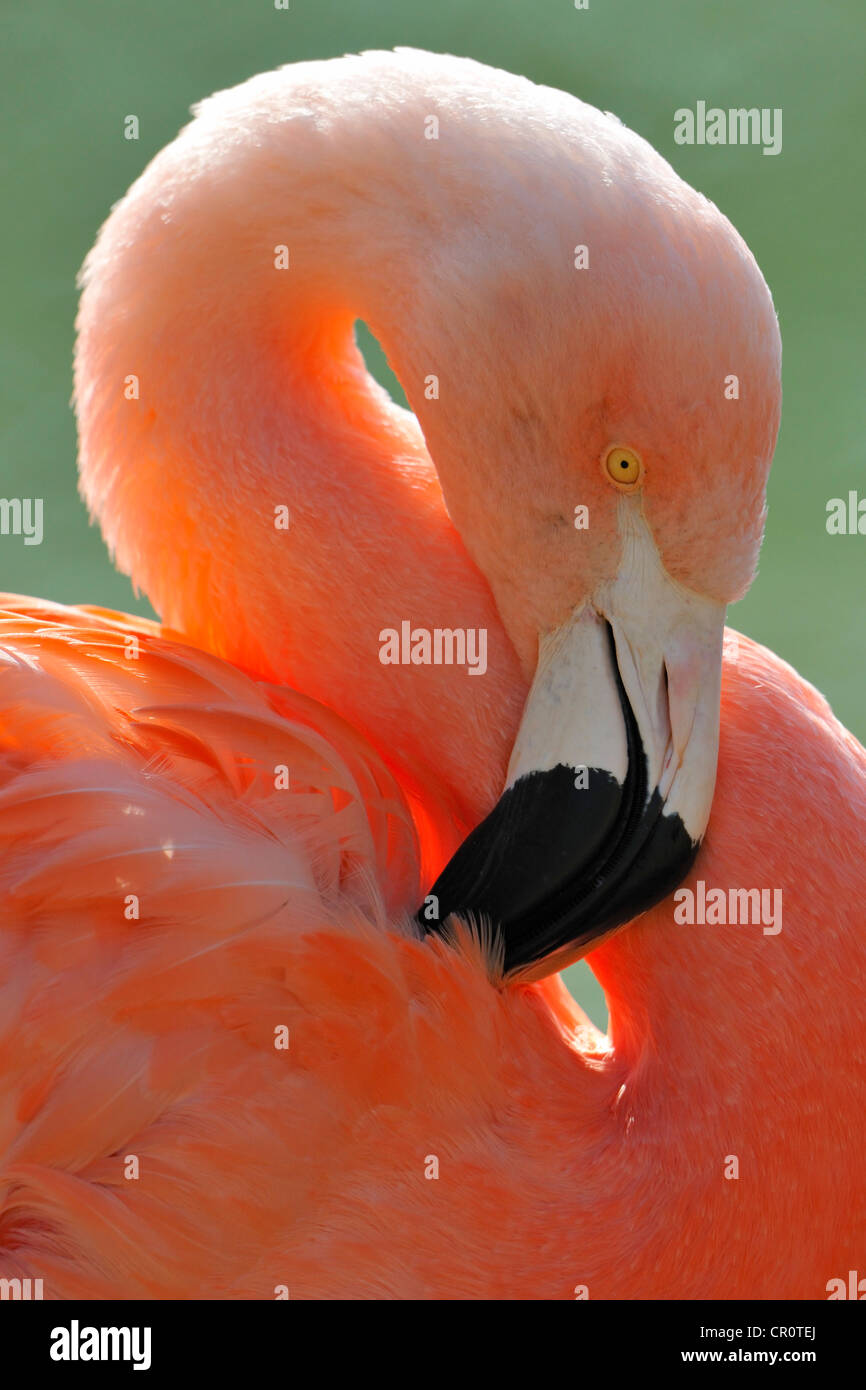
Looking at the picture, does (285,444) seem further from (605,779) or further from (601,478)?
(605,779)

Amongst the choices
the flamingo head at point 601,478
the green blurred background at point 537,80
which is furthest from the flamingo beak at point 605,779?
the green blurred background at point 537,80

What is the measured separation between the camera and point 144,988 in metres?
2.18

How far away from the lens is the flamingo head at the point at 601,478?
218 centimetres

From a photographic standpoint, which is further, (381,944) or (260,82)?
(260,82)

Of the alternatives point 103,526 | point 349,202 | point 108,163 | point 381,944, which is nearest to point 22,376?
point 108,163

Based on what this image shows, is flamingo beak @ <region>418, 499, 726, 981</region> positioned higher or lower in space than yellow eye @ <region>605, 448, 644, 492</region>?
lower

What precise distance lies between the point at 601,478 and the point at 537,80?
3456mm

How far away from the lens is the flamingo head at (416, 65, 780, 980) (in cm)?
218

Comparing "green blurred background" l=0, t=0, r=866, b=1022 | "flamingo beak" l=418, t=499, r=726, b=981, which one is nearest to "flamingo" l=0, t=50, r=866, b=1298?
"flamingo beak" l=418, t=499, r=726, b=981

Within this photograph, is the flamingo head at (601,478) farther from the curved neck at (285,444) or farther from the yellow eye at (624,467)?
the curved neck at (285,444)

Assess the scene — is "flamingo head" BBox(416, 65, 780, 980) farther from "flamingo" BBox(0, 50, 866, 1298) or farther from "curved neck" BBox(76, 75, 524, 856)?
"curved neck" BBox(76, 75, 524, 856)

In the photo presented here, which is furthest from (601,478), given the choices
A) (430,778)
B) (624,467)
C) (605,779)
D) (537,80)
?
(537,80)
